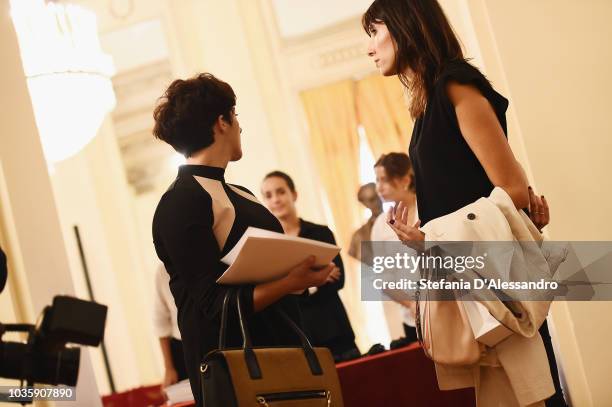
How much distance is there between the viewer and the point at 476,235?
6.31 feet

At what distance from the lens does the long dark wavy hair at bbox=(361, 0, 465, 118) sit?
7.11ft

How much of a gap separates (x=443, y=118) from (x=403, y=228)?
32 centimetres

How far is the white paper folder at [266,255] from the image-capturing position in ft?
6.71

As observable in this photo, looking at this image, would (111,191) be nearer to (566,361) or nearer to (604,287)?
(566,361)

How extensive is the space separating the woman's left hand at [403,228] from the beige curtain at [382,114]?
633 centimetres

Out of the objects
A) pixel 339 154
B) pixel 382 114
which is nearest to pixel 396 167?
pixel 339 154

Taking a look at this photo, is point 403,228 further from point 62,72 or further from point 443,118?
point 62,72

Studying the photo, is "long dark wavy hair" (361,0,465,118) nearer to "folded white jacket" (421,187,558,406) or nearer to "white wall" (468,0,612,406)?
"folded white jacket" (421,187,558,406)

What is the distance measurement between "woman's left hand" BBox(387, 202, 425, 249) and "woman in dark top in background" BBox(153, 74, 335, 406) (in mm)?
294

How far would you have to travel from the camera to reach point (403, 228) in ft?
6.56

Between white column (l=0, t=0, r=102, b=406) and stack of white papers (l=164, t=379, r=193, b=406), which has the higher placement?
white column (l=0, t=0, r=102, b=406)

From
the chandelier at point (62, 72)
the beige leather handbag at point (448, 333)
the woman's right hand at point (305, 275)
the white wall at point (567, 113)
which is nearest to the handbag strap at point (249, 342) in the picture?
the woman's right hand at point (305, 275)

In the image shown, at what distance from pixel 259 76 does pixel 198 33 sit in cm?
81

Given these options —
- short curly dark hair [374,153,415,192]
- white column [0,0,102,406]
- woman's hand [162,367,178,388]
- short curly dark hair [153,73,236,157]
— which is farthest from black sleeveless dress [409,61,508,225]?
woman's hand [162,367,178,388]
